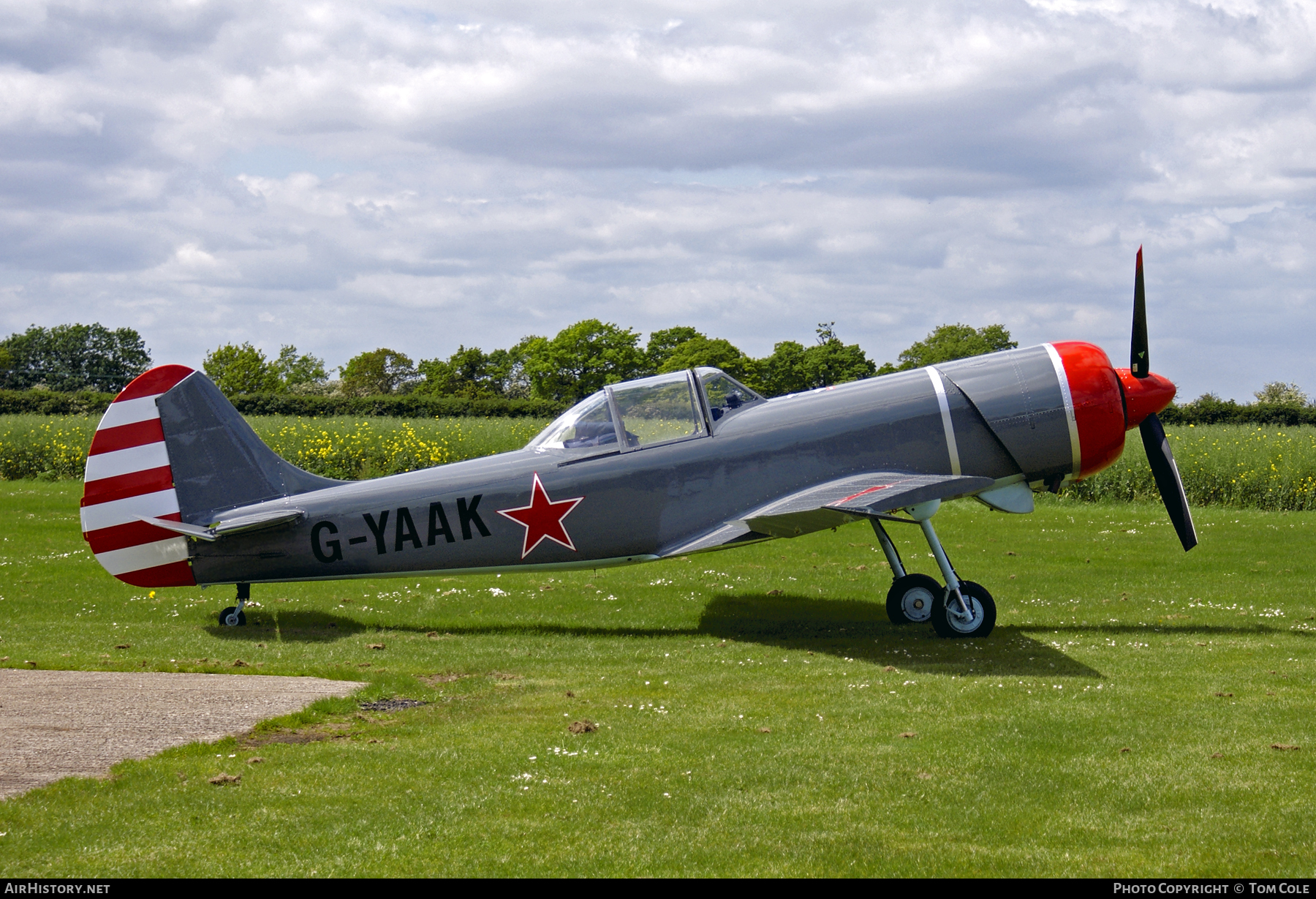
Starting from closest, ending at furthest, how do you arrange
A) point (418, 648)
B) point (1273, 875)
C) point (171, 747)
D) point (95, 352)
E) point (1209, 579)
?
point (1273, 875)
point (171, 747)
point (418, 648)
point (1209, 579)
point (95, 352)

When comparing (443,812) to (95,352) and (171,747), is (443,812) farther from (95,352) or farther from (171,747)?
(95,352)

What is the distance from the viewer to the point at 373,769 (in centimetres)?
637

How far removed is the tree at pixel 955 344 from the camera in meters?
105

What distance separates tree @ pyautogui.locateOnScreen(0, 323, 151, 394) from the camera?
109 meters

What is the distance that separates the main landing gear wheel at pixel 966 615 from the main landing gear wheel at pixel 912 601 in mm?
785

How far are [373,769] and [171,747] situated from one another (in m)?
1.45

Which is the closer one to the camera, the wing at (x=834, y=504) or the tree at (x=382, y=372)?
the wing at (x=834, y=504)

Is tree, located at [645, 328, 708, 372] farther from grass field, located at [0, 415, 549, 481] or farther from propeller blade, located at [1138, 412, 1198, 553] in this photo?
propeller blade, located at [1138, 412, 1198, 553]

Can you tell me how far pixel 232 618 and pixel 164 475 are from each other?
1.70 metres

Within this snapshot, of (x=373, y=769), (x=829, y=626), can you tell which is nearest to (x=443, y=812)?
(x=373, y=769)

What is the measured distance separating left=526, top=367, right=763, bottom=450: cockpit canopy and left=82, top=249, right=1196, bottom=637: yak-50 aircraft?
0.06 ft

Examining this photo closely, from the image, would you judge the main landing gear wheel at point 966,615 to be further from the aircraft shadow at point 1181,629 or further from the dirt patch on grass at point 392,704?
the dirt patch on grass at point 392,704

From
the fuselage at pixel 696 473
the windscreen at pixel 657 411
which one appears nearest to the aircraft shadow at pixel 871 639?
the fuselage at pixel 696 473

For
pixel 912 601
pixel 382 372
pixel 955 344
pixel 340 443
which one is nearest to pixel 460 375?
pixel 382 372
